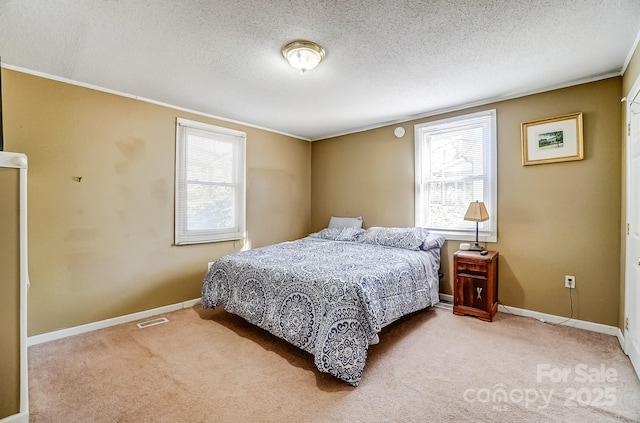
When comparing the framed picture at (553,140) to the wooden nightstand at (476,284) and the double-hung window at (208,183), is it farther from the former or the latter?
the double-hung window at (208,183)

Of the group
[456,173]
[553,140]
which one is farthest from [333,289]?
[553,140]

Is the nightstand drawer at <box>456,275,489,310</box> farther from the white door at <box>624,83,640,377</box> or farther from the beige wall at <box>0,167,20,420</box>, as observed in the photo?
the beige wall at <box>0,167,20,420</box>

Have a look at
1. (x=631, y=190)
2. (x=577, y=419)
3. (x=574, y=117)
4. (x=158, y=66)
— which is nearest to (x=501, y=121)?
(x=574, y=117)

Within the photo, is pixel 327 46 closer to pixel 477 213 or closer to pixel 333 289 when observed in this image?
pixel 333 289

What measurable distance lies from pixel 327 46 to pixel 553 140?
2.48m

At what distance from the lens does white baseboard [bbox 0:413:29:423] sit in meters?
1.51

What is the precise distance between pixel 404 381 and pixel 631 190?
2262 mm

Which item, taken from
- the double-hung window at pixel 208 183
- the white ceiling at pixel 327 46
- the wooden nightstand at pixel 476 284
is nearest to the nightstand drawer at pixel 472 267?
the wooden nightstand at pixel 476 284

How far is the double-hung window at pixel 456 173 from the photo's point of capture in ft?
10.9

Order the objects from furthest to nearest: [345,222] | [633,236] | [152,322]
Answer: [345,222], [152,322], [633,236]

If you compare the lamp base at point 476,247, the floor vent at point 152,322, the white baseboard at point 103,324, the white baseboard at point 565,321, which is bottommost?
the floor vent at point 152,322

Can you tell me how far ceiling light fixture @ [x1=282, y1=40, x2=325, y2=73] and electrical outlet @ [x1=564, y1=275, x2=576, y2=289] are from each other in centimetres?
311

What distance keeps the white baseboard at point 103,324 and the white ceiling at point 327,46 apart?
2.36m

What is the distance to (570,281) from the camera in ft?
9.27
